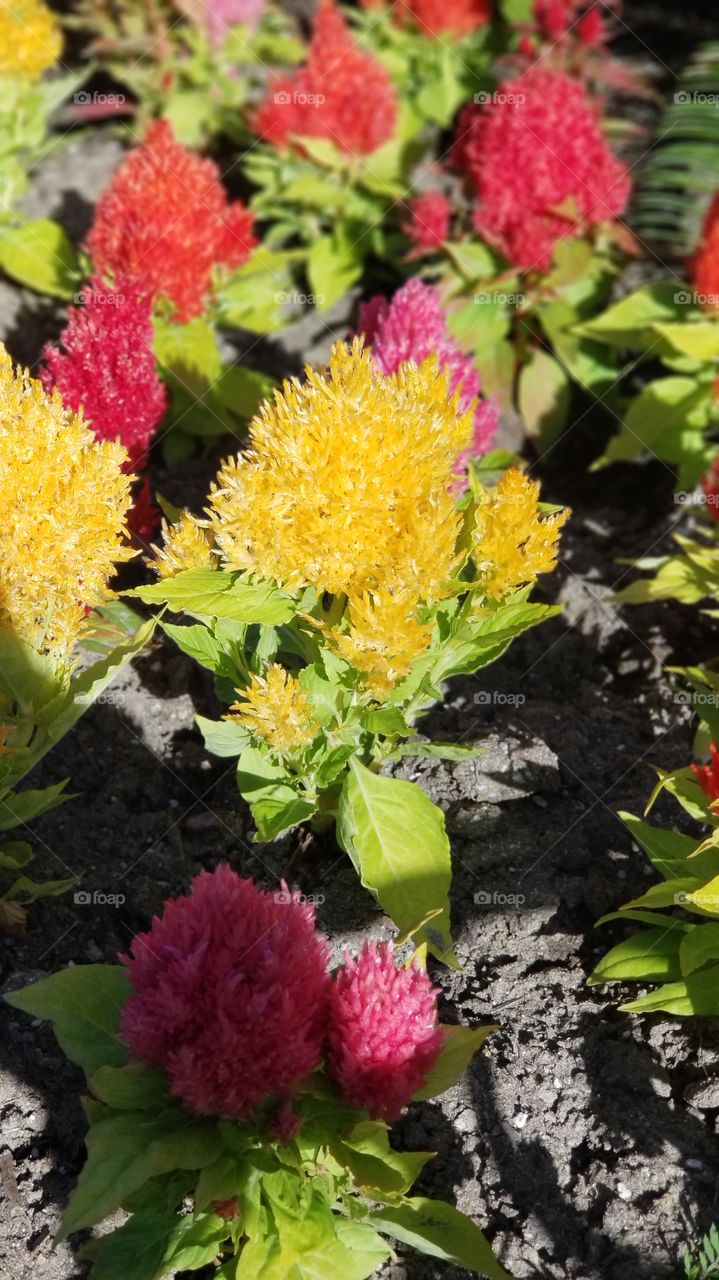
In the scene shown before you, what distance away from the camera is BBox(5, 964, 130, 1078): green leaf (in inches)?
83.7

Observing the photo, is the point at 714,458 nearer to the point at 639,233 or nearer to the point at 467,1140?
the point at 639,233

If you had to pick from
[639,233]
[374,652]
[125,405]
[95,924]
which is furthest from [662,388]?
[95,924]

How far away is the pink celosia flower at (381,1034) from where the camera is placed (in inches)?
78.7

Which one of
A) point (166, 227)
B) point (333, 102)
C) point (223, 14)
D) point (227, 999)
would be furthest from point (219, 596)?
point (223, 14)

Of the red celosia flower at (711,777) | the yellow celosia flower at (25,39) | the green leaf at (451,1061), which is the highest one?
the yellow celosia flower at (25,39)

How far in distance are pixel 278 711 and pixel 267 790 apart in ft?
1.08

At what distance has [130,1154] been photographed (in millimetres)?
1967

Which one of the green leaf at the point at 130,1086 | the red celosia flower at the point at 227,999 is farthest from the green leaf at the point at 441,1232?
the green leaf at the point at 130,1086

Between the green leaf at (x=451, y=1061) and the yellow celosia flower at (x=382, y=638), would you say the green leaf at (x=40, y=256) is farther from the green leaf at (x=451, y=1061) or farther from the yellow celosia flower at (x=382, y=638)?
the green leaf at (x=451, y=1061)

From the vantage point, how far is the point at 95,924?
2645 mm

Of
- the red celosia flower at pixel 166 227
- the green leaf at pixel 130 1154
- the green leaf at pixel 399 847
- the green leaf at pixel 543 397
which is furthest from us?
the green leaf at pixel 543 397

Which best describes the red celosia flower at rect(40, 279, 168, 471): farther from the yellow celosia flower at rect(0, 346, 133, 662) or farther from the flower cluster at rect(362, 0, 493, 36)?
the flower cluster at rect(362, 0, 493, 36)

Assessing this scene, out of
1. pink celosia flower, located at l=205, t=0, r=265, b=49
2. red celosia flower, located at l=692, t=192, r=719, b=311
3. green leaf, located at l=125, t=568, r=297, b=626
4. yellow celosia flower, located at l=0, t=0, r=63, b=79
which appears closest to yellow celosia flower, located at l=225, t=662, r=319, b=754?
green leaf, located at l=125, t=568, r=297, b=626

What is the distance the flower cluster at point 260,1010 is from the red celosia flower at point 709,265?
2537 millimetres
